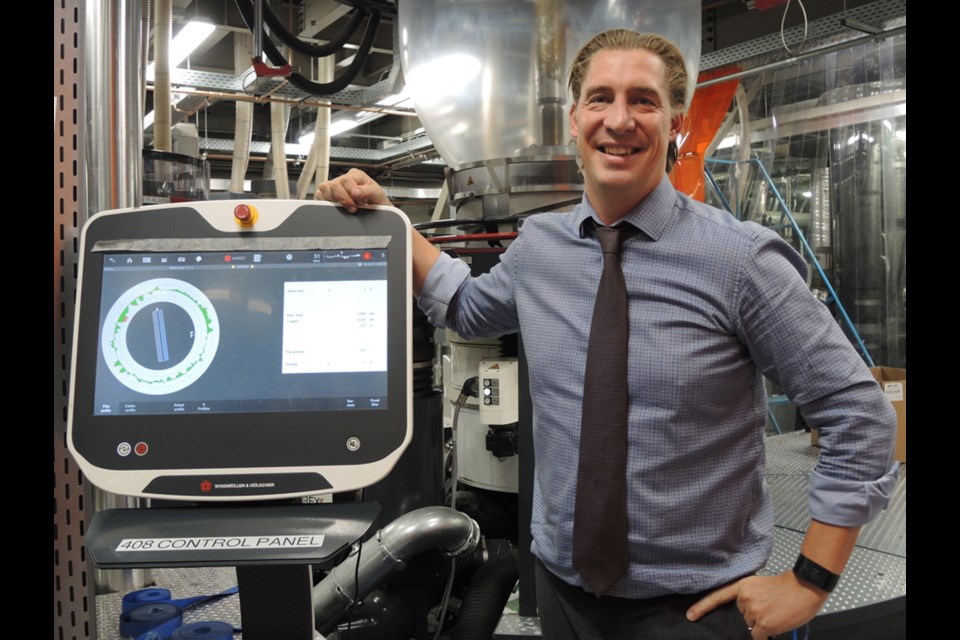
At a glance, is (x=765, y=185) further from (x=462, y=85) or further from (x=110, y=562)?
(x=110, y=562)

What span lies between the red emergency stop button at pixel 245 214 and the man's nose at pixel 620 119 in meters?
0.63

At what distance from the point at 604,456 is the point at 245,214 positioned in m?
0.72

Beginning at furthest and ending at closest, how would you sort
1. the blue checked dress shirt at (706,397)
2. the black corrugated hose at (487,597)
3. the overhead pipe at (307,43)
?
the overhead pipe at (307,43) < the black corrugated hose at (487,597) < the blue checked dress shirt at (706,397)

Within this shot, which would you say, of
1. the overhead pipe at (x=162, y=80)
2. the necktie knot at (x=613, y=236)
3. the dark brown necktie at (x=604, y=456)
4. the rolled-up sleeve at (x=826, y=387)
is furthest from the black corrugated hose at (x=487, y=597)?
the overhead pipe at (x=162, y=80)

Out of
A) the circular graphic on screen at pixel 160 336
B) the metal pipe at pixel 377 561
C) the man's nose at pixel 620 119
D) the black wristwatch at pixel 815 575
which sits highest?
the man's nose at pixel 620 119

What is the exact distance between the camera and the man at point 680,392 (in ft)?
4.16

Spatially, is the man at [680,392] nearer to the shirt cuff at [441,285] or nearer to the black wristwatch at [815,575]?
the black wristwatch at [815,575]

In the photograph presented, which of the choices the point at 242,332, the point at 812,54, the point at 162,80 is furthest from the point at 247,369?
the point at 812,54

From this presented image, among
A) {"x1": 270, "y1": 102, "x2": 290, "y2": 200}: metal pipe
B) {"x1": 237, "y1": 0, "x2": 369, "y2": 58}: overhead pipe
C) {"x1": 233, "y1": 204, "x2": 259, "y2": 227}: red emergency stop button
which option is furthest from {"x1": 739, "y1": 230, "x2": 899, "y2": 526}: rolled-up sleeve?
{"x1": 270, "y1": 102, "x2": 290, "y2": 200}: metal pipe

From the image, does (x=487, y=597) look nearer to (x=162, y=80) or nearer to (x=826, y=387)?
(x=826, y=387)

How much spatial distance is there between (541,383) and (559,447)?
0.13 metres

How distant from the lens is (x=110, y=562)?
1.04 metres

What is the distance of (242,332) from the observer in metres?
1.21

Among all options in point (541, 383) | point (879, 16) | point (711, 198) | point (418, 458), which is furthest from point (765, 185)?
point (541, 383)
